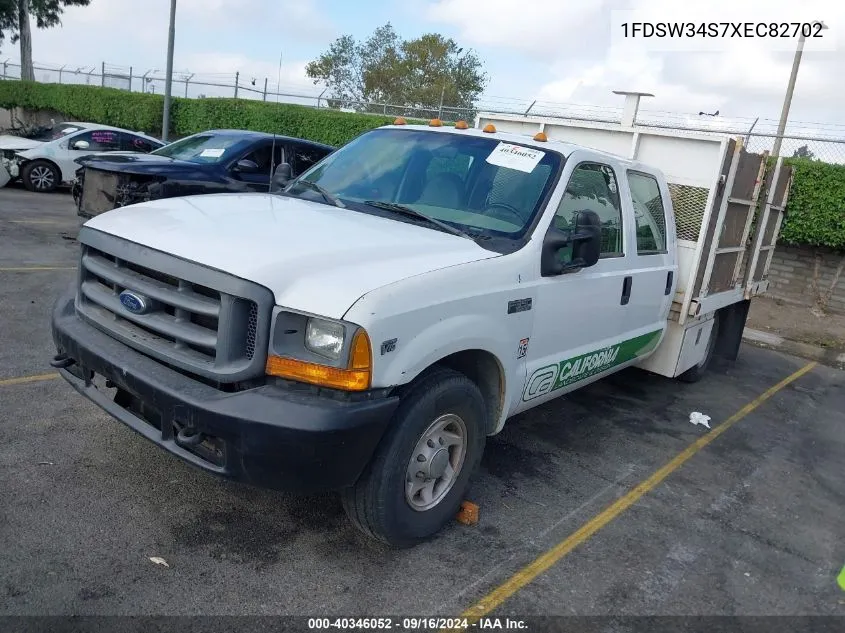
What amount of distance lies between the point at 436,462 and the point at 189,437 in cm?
115

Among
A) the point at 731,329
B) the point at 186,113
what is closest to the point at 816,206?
the point at 731,329

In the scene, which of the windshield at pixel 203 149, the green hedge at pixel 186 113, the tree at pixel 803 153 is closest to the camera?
the windshield at pixel 203 149

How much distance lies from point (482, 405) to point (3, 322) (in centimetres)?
449

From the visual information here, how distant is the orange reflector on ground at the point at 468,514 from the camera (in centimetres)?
389

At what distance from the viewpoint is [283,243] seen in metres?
3.24

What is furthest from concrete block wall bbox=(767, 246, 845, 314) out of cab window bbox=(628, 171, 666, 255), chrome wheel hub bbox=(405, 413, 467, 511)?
chrome wheel hub bbox=(405, 413, 467, 511)

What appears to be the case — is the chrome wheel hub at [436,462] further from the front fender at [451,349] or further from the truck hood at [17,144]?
the truck hood at [17,144]

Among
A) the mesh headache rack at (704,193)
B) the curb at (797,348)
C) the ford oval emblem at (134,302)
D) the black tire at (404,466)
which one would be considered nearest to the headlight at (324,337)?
the black tire at (404,466)

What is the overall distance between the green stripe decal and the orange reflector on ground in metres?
0.67

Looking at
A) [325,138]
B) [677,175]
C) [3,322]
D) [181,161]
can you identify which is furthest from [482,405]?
[325,138]

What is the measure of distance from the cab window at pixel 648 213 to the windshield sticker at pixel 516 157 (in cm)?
100

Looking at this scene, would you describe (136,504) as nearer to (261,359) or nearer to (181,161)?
(261,359)

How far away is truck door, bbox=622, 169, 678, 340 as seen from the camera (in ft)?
16.3

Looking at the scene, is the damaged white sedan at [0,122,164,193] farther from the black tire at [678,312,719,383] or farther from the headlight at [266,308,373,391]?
the headlight at [266,308,373,391]
